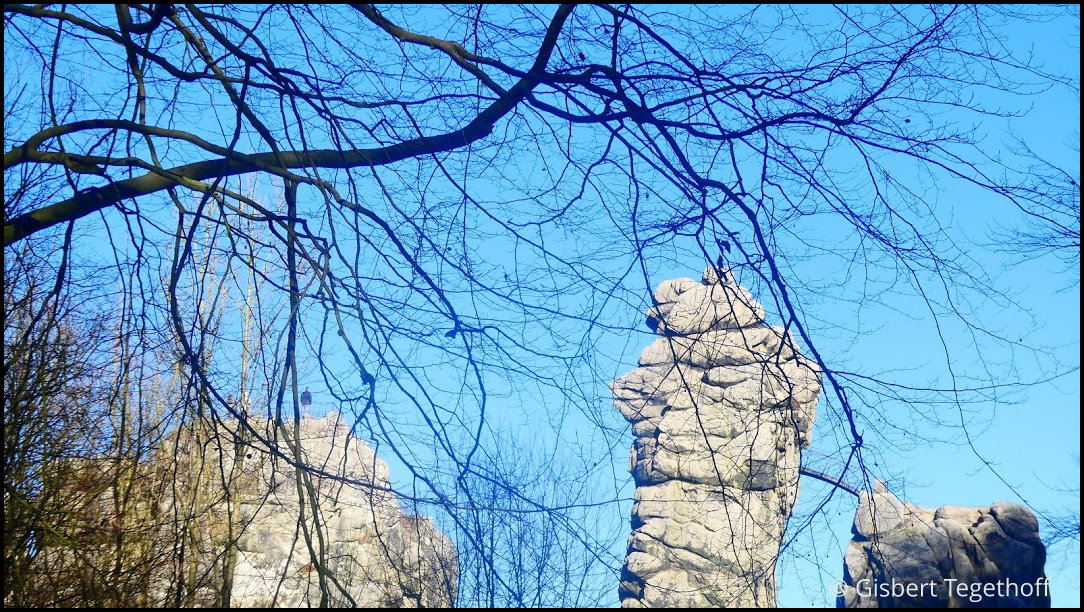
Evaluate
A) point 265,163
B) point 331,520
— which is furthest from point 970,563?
point 265,163

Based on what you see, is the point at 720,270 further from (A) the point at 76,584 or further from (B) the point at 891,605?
(A) the point at 76,584

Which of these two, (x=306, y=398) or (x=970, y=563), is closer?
(x=306, y=398)

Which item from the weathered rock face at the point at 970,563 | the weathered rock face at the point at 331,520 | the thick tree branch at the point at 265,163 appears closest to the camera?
the weathered rock face at the point at 331,520

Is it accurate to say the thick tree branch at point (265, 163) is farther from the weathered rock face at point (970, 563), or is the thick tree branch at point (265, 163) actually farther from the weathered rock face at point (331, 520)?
the weathered rock face at point (970, 563)

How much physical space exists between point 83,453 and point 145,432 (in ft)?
7.70

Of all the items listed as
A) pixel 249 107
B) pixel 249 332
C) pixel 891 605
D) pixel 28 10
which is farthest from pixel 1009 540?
pixel 28 10

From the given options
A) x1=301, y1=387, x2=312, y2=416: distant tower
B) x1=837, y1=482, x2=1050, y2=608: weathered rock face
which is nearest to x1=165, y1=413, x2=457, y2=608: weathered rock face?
x1=301, y1=387, x2=312, y2=416: distant tower

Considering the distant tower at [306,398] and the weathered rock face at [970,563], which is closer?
the distant tower at [306,398]

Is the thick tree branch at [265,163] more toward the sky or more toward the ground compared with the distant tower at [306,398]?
more toward the sky

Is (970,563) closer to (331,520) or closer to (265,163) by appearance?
(331,520)

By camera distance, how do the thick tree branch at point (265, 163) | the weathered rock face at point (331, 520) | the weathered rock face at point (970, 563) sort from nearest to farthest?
the weathered rock face at point (331, 520) → the thick tree branch at point (265, 163) → the weathered rock face at point (970, 563)

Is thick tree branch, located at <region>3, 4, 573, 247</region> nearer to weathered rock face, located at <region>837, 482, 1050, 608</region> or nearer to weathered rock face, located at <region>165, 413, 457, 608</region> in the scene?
weathered rock face, located at <region>165, 413, 457, 608</region>

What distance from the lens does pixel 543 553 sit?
3.03m

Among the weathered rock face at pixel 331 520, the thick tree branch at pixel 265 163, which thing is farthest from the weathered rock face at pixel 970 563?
the thick tree branch at pixel 265 163
